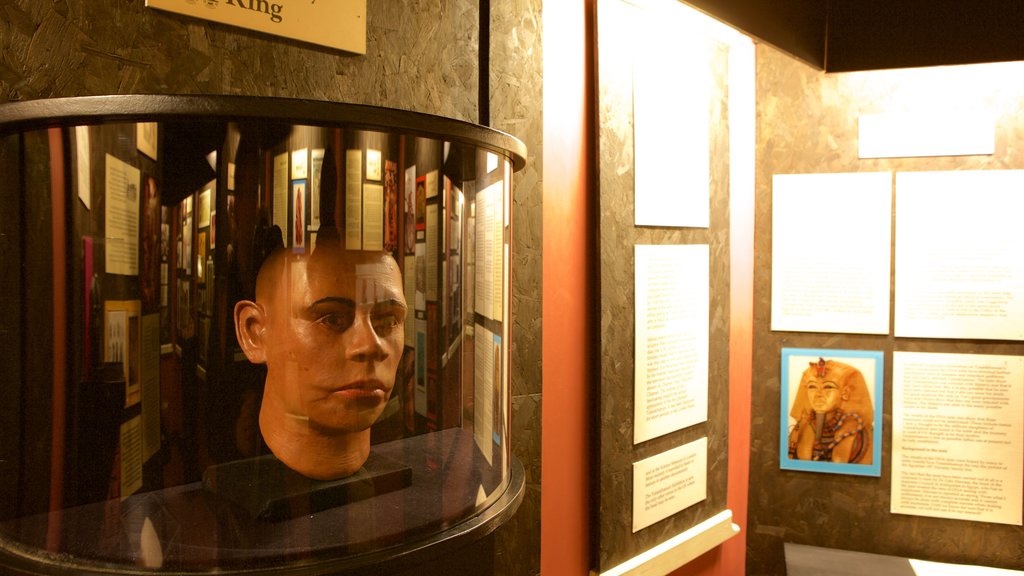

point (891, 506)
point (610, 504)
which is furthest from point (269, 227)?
point (891, 506)

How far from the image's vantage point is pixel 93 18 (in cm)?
91

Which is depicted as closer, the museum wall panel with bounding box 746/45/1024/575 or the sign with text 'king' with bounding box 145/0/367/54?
the sign with text 'king' with bounding box 145/0/367/54

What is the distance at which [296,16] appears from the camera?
41.8 inches

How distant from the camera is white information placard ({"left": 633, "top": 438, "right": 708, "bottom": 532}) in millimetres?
1742

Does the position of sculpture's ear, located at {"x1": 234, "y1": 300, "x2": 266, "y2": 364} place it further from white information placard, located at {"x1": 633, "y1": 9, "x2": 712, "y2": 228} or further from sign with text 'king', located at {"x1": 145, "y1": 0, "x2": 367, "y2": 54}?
white information placard, located at {"x1": 633, "y1": 9, "x2": 712, "y2": 228}

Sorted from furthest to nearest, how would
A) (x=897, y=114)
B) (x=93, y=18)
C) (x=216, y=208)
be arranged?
(x=897, y=114) < (x=93, y=18) < (x=216, y=208)

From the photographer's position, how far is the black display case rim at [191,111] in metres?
0.62

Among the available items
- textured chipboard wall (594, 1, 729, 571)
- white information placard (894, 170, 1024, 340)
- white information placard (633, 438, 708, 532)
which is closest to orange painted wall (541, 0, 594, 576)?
textured chipboard wall (594, 1, 729, 571)

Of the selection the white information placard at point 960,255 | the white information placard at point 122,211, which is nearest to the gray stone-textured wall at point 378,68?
the white information placard at point 122,211

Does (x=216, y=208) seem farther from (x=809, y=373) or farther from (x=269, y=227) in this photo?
(x=809, y=373)

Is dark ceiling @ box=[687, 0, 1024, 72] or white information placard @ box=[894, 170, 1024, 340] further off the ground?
dark ceiling @ box=[687, 0, 1024, 72]

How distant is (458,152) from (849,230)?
187cm

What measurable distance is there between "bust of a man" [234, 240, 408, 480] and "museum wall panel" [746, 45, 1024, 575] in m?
1.83

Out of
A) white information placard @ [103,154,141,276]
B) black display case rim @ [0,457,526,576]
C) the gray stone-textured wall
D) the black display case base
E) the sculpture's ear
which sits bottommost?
black display case rim @ [0,457,526,576]
